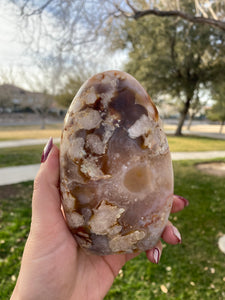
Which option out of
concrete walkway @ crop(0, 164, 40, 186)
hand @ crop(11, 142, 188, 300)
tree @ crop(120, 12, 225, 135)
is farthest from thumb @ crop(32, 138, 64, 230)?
tree @ crop(120, 12, 225, 135)

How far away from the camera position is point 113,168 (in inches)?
58.9

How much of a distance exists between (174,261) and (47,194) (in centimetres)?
260

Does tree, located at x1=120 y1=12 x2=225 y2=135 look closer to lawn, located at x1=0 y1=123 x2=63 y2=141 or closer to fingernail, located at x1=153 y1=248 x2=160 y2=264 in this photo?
lawn, located at x1=0 y1=123 x2=63 y2=141

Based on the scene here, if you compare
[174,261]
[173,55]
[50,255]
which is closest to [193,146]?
[173,55]

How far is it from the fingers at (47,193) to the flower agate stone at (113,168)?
81 mm

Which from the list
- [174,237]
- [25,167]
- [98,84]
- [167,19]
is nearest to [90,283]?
[174,237]

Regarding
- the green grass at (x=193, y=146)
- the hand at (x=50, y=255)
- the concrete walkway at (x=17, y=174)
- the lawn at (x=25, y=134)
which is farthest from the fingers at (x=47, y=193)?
the lawn at (x=25, y=134)

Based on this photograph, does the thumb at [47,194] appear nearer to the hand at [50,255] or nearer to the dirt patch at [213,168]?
the hand at [50,255]

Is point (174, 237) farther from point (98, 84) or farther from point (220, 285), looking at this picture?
point (220, 285)

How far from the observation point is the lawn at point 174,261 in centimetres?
293

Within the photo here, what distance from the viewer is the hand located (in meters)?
1.56

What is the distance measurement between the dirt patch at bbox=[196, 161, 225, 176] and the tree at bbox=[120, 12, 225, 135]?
971cm

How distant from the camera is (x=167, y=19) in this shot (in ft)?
Result: 52.4

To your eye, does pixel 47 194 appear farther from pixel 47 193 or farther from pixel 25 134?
pixel 25 134
